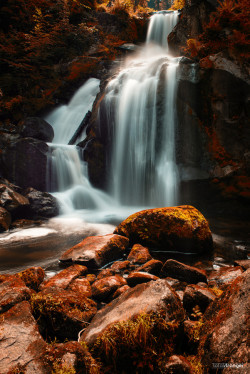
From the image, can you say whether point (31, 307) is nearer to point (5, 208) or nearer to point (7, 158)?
point (5, 208)

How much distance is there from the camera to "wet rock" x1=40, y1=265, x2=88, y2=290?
373cm

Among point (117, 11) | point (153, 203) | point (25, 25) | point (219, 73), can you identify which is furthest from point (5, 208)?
point (117, 11)

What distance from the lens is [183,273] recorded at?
13.3 ft

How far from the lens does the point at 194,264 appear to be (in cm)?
507

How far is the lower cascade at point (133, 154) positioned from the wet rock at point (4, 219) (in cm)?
275

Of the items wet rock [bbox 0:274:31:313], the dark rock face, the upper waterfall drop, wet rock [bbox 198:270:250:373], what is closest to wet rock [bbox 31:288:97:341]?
wet rock [bbox 0:274:31:313]

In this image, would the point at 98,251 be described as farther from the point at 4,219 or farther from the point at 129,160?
the point at 129,160

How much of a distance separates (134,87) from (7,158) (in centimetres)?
792

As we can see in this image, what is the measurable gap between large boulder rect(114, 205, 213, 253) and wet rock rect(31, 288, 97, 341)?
319 centimetres

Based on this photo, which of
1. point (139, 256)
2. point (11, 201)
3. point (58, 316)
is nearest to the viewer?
point (58, 316)

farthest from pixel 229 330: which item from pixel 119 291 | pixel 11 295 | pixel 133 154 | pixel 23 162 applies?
pixel 23 162

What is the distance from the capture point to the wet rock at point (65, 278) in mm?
3730

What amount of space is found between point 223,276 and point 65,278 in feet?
9.69

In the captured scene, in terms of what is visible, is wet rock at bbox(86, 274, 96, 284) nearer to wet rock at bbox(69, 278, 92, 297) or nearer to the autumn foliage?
wet rock at bbox(69, 278, 92, 297)
